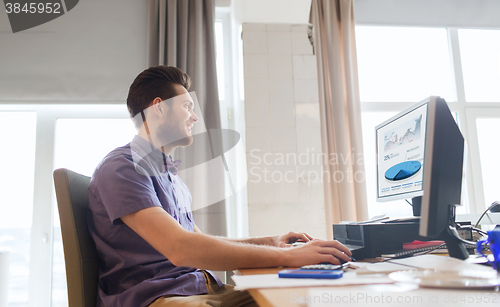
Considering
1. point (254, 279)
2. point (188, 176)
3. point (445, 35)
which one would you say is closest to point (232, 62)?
point (188, 176)

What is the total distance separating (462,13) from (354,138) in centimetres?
169

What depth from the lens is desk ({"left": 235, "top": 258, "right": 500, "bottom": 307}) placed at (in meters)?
0.51

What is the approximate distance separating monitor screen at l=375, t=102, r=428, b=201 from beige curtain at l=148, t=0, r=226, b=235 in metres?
1.39

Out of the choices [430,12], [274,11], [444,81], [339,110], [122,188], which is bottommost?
[122,188]

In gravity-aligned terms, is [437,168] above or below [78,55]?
below

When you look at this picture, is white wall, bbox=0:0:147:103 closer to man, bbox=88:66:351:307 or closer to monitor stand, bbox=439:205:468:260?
man, bbox=88:66:351:307

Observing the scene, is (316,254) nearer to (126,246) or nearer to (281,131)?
(126,246)

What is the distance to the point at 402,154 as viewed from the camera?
1284 mm

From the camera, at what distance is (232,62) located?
9.79 ft

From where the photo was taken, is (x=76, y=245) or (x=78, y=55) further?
(x=78, y=55)

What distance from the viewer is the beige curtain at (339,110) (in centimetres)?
282

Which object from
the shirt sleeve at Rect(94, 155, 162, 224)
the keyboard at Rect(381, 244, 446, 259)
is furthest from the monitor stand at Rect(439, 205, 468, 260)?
the shirt sleeve at Rect(94, 155, 162, 224)

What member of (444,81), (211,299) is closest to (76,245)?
(211,299)

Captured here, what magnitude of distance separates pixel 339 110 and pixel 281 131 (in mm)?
657
